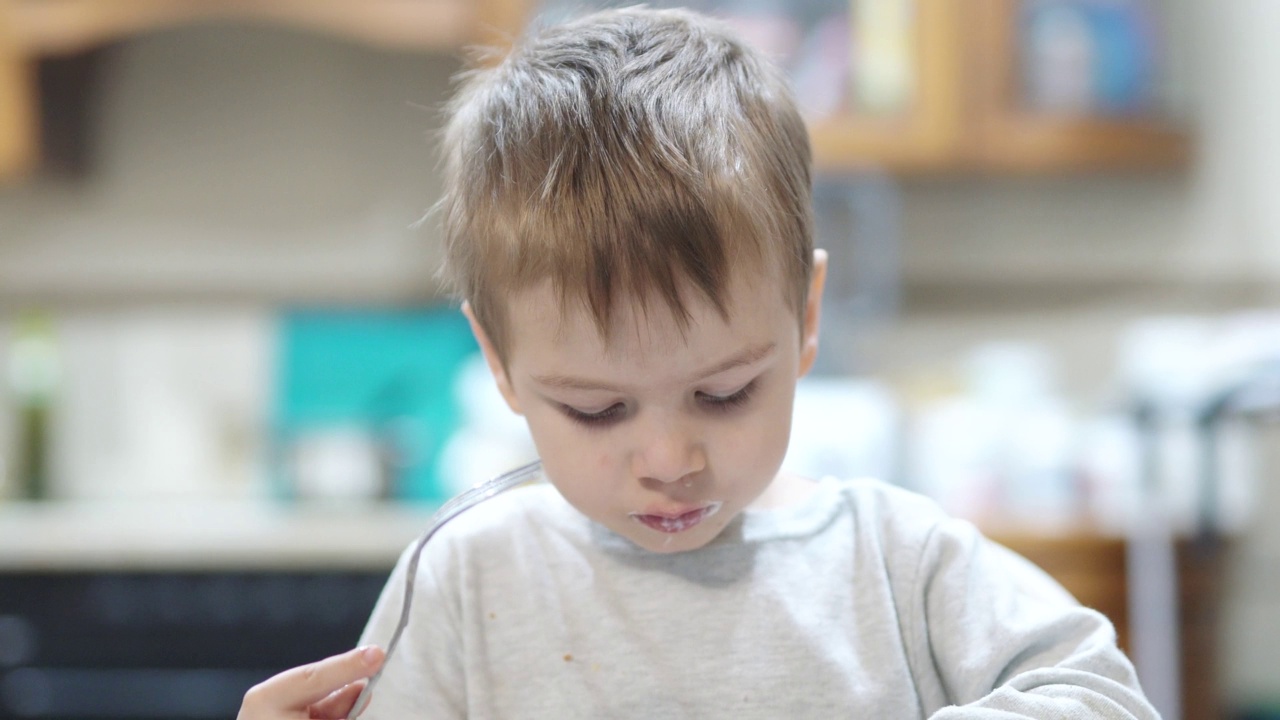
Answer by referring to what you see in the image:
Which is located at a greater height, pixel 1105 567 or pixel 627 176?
pixel 627 176

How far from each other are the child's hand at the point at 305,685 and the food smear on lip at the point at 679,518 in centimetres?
16

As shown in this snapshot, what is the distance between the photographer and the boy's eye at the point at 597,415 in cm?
67

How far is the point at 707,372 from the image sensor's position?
65cm

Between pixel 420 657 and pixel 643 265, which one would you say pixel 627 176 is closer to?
pixel 643 265

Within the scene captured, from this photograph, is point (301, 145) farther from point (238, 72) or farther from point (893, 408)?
point (893, 408)

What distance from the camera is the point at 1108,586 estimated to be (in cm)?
186

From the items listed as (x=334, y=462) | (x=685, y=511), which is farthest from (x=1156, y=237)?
(x=685, y=511)

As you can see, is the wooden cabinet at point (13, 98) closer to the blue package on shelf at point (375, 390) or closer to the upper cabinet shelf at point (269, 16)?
the upper cabinet shelf at point (269, 16)

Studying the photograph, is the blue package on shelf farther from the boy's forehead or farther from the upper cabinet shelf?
the boy's forehead

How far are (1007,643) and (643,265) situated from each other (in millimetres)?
275

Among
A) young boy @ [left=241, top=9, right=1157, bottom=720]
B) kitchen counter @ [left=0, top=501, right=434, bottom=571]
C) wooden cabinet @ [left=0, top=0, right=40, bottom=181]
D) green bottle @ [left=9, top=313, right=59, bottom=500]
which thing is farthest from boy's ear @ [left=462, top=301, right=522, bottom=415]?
green bottle @ [left=9, top=313, right=59, bottom=500]

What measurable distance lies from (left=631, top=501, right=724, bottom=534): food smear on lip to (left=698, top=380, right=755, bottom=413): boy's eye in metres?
0.05

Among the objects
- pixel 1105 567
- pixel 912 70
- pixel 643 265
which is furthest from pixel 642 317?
pixel 912 70

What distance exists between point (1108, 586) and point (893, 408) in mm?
443
